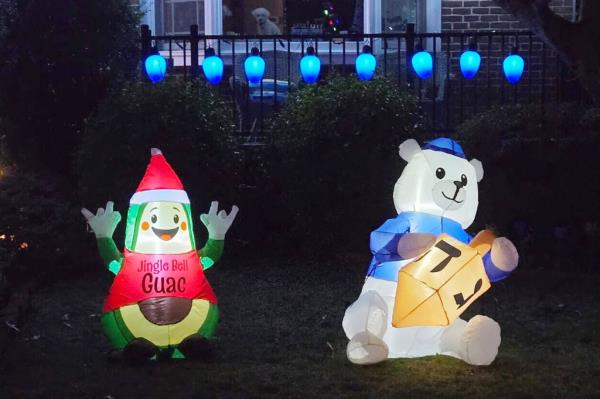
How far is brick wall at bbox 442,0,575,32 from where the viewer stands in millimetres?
11367

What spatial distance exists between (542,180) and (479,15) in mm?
3874

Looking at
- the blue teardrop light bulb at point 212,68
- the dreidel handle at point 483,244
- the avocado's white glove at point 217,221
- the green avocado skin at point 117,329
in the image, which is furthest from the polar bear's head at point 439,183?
the blue teardrop light bulb at point 212,68

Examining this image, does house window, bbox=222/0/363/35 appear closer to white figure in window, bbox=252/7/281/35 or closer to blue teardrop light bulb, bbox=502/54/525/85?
white figure in window, bbox=252/7/281/35

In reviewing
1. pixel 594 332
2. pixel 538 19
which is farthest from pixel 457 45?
pixel 594 332

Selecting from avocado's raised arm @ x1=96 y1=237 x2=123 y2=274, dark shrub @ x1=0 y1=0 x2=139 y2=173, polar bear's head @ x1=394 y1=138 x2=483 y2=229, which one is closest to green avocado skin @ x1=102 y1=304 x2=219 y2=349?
avocado's raised arm @ x1=96 y1=237 x2=123 y2=274

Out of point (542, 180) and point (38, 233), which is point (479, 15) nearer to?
point (542, 180)

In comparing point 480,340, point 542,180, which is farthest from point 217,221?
point 542,180

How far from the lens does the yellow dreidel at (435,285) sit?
15.9 ft

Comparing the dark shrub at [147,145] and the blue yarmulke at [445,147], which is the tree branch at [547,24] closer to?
the blue yarmulke at [445,147]

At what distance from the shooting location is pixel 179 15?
12.2 metres

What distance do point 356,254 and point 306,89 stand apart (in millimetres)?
1535

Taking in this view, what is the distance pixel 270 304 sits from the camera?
688 centimetres

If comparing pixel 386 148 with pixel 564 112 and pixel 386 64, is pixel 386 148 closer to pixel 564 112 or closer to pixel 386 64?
pixel 564 112

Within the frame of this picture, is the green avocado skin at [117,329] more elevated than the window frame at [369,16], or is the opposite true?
the window frame at [369,16]
